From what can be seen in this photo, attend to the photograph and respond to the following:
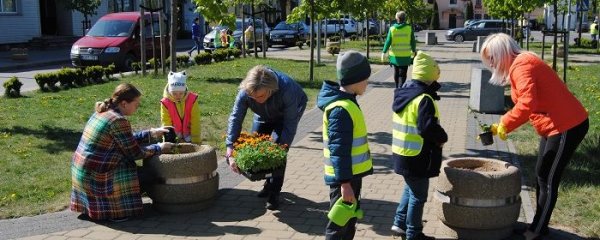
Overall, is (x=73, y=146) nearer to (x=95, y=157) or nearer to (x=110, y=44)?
(x=95, y=157)

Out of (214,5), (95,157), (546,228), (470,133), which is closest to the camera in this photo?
(546,228)

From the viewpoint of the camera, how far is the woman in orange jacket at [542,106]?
4.78 m

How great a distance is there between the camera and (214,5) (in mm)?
13875

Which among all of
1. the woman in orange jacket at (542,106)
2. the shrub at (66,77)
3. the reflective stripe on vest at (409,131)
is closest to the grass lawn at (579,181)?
the woman in orange jacket at (542,106)

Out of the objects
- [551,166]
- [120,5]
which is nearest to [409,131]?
[551,166]

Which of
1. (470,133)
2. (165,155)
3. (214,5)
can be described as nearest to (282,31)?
(214,5)

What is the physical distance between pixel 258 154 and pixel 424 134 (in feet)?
4.87

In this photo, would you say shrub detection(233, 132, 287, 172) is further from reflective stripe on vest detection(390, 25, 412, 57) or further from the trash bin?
reflective stripe on vest detection(390, 25, 412, 57)

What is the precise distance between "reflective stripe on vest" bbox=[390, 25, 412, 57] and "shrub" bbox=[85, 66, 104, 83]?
7582mm

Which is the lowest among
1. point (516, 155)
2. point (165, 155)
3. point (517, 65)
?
point (516, 155)

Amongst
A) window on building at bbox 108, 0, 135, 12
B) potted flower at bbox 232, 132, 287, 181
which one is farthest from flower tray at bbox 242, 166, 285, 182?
window on building at bbox 108, 0, 135, 12

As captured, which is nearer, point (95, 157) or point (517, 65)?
point (517, 65)

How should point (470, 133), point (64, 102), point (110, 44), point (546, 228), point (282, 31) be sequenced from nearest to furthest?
point (546, 228)
point (470, 133)
point (64, 102)
point (110, 44)
point (282, 31)

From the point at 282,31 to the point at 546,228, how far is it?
101 feet
